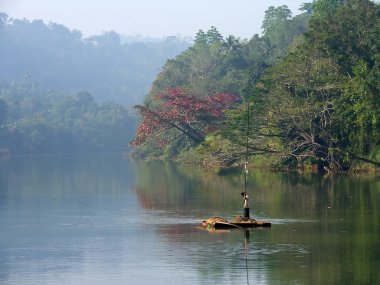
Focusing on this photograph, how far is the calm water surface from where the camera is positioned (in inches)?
1011

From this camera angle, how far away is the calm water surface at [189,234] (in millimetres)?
25688

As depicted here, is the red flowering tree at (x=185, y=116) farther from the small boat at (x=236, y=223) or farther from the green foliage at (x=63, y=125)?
the green foliage at (x=63, y=125)

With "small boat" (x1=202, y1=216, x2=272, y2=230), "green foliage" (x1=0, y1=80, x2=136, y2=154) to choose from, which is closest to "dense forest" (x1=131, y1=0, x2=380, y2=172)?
"small boat" (x1=202, y1=216, x2=272, y2=230)

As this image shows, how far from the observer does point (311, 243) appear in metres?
30.5

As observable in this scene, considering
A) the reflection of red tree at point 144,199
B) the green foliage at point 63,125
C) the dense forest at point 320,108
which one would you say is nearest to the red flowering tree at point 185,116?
the dense forest at point 320,108

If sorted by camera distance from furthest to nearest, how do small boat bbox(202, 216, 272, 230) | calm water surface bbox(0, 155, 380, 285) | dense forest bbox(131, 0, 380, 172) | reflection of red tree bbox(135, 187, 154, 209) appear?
dense forest bbox(131, 0, 380, 172)
reflection of red tree bbox(135, 187, 154, 209)
small boat bbox(202, 216, 272, 230)
calm water surface bbox(0, 155, 380, 285)

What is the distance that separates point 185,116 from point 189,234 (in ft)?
138

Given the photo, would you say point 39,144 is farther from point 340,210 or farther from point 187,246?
point 187,246

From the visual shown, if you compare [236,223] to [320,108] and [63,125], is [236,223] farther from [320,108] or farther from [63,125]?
[63,125]

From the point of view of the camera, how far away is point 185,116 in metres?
74.6

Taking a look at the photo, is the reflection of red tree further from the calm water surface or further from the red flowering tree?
the red flowering tree

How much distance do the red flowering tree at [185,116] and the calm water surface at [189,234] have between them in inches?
692

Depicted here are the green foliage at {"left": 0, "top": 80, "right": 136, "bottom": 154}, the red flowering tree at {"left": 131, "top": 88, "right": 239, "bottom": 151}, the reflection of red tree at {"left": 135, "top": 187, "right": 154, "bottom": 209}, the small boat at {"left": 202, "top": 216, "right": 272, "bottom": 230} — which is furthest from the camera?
the green foliage at {"left": 0, "top": 80, "right": 136, "bottom": 154}

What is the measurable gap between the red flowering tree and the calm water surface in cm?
1757
